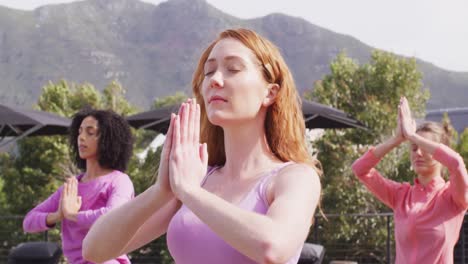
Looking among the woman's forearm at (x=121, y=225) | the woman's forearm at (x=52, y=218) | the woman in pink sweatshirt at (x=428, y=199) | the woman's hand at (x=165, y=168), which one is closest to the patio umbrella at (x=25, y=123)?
the woman's forearm at (x=52, y=218)

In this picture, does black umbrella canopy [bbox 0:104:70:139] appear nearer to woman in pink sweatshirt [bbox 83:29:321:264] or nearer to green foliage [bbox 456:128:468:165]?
green foliage [bbox 456:128:468:165]

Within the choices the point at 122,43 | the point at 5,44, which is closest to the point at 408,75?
the point at 5,44

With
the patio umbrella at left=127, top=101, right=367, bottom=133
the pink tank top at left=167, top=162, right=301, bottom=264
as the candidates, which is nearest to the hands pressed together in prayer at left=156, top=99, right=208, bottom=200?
the pink tank top at left=167, top=162, right=301, bottom=264

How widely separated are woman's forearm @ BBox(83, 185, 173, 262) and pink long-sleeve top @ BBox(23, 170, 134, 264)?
2.20 m

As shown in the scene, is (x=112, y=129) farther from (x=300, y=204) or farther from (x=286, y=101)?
(x=300, y=204)

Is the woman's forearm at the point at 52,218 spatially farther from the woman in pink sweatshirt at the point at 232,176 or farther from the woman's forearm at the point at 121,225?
the woman's forearm at the point at 121,225

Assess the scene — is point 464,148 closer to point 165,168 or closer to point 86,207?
point 86,207

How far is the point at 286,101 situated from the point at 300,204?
1.36ft

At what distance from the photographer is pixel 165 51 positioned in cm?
15888

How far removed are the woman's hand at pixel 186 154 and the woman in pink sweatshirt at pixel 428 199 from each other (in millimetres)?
2832

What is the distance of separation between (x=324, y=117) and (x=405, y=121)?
6.12 metres

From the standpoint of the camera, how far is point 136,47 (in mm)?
162000

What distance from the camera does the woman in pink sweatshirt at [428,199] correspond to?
4.50 meters

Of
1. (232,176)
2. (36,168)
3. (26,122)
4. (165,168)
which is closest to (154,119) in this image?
(26,122)
